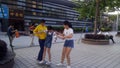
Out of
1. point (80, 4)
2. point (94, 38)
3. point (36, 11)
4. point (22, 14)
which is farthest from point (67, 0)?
point (94, 38)

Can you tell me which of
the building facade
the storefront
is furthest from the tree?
the storefront

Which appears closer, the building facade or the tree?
the tree

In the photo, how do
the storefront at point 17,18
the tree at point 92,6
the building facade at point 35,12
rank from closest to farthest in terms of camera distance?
1. the tree at point 92,6
2. the storefront at point 17,18
3. the building facade at point 35,12

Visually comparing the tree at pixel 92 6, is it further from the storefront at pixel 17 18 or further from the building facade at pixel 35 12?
the storefront at pixel 17 18

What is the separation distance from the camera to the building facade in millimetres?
34406

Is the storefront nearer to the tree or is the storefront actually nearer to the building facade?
the building facade

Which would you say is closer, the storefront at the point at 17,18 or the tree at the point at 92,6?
the tree at the point at 92,6

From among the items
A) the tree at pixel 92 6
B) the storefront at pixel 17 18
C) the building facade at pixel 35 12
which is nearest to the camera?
the tree at pixel 92 6

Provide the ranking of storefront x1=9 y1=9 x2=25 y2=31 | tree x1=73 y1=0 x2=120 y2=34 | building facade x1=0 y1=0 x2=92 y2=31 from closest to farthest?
tree x1=73 y1=0 x2=120 y2=34
storefront x1=9 y1=9 x2=25 y2=31
building facade x1=0 y1=0 x2=92 y2=31

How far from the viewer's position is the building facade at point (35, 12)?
3441cm

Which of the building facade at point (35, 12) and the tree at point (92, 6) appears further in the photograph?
the building facade at point (35, 12)

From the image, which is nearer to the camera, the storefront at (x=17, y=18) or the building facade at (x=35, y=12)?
the storefront at (x=17, y=18)

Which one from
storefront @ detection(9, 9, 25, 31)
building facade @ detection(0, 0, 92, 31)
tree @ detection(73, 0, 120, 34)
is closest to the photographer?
tree @ detection(73, 0, 120, 34)

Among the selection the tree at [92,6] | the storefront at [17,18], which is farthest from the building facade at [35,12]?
the tree at [92,6]
